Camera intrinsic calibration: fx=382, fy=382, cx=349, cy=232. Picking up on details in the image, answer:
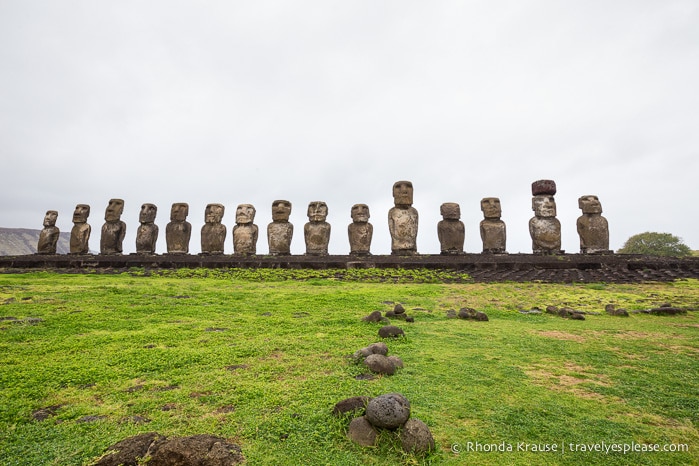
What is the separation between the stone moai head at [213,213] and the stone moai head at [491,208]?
10.9 m

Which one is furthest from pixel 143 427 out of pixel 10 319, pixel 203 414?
pixel 10 319

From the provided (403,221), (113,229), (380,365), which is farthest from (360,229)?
Result: (380,365)

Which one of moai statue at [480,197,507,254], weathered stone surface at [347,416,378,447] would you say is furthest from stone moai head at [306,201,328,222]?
weathered stone surface at [347,416,378,447]

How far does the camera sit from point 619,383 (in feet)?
10.1

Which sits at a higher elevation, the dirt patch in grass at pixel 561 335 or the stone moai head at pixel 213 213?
the stone moai head at pixel 213 213

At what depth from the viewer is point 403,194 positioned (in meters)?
15.1

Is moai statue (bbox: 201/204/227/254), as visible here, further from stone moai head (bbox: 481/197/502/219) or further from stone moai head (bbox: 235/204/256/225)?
stone moai head (bbox: 481/197/502/219)

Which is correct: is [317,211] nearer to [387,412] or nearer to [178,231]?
[178,231]

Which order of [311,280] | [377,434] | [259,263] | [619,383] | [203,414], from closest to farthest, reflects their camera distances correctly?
[377,434] → [203,414] → [619,383] → [311,280] → [259,263]

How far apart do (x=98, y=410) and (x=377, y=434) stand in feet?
6.13

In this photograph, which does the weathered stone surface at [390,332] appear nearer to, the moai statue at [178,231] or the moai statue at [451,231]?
the moai statue at [451,231]

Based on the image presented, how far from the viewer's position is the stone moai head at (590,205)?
14445mm

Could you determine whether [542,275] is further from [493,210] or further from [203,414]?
[203,414]

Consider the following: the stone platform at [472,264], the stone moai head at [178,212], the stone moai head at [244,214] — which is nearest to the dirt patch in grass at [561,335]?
the stone platform at [472,264]
